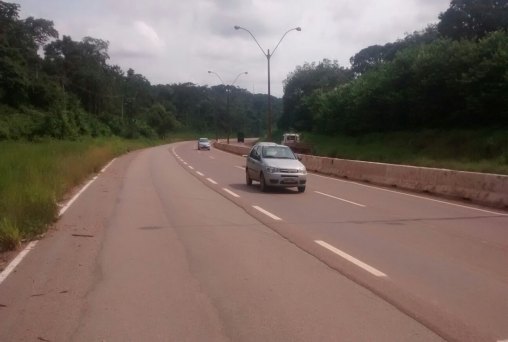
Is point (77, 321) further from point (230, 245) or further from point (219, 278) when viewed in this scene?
point (230, 245)

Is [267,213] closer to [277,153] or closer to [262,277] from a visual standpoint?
[262,277]

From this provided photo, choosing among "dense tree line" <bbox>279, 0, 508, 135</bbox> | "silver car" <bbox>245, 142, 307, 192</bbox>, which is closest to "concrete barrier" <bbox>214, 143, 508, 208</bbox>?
"silver car" <bbox>245, 142, 307, 192</bbox>

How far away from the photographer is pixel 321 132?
67500 millimetres

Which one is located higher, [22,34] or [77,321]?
[22,34]

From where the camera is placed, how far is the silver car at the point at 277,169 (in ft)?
62.2

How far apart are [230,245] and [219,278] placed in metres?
2.26

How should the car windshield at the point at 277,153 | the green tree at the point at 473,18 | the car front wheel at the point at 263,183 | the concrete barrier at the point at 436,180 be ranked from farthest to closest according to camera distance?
the green tree at the point at 473,18 → the car windshield at the point at 277,153 → the car front wheel at the point at 263,183 → the concrete barrier at the point at 436,180

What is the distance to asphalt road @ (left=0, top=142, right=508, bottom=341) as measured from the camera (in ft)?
18.4

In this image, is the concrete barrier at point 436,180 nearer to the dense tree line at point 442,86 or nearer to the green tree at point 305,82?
the dense tree line at point 442,86

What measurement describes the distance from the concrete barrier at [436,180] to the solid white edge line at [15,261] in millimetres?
12009

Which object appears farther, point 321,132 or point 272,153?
point 321,132

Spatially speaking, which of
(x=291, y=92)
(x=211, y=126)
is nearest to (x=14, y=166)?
(x=291, y=92)

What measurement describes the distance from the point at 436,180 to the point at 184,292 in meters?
14.3

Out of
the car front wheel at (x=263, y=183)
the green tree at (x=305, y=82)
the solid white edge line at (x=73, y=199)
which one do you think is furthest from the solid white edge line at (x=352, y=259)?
the green tree at (x=305, y=82)
